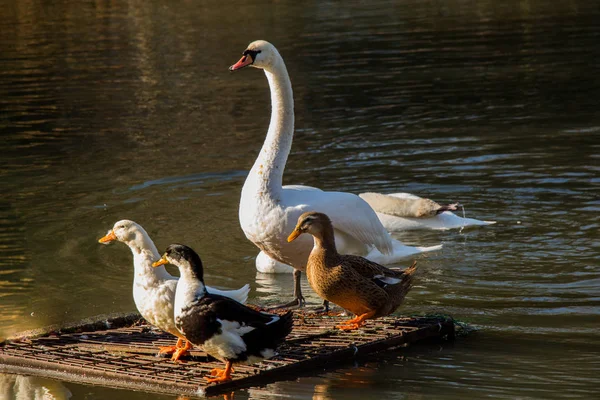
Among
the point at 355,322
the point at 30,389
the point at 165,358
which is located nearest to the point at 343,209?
the point at 355,322

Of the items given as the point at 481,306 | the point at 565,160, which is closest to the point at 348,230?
the point at 481,306

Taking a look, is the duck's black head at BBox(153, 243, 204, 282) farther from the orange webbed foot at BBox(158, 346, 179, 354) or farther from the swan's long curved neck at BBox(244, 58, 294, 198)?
the swan's long curved neck at BBox(244, 58, 294, 198)

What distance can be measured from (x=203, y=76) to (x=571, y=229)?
14.8 m

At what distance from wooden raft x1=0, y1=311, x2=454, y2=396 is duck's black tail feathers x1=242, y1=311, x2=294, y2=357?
0.19 meters

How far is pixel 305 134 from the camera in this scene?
17891 millimetres

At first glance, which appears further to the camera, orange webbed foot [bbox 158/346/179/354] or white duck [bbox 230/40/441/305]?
white duck [bbox 230/40/441/305]

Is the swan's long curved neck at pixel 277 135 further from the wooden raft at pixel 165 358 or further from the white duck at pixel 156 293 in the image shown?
the white duck at pixel 156 293

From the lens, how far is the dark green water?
325 inches

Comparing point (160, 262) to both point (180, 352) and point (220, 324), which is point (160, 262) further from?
point (220, 324)

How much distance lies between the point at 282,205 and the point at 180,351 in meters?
1.74

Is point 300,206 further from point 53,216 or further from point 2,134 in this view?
point 2,134

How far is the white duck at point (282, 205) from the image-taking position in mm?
8758

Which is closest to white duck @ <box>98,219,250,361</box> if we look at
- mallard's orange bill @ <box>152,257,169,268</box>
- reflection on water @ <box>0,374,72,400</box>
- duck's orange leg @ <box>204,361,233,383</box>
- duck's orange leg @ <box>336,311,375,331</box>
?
mallard's orange bill @ <box>152,257,169,268</box>

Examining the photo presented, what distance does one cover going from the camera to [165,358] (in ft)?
25.0
